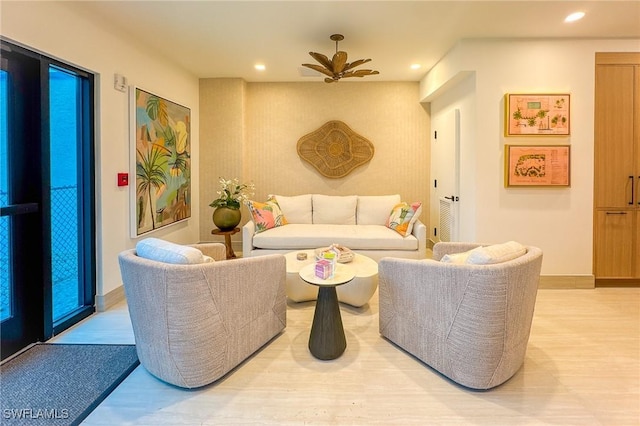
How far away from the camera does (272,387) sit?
Answer: 80.8 inches

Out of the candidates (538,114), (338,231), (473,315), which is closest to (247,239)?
(338,231)

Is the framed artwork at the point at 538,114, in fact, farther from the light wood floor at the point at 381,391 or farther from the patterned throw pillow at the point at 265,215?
the patterned throw pillow at the point at 265,215

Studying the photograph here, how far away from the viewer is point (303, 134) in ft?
18.4

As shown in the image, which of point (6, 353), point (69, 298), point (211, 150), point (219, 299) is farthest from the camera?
point (211, 150)

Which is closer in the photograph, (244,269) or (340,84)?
(244,269)

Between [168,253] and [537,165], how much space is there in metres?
3.62

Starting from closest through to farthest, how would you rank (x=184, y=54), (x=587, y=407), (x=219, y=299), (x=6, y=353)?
(x=587, y=407) → (x=219, y=299) → (x=6, y=353) → (x=184, y=54)

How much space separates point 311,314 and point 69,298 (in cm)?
209

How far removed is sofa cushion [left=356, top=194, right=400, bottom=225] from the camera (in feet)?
16.1

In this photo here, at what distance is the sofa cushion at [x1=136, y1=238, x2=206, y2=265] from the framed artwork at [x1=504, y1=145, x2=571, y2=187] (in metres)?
3.21

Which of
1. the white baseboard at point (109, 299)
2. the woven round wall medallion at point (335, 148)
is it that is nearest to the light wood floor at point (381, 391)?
the white baseboard at point (109, 299)

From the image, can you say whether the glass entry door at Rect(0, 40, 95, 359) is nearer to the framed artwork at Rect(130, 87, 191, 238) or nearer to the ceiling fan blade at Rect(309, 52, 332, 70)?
the framed artwork at Rect(130, 87, 191, 238)

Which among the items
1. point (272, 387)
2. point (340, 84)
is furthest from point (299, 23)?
point (272, 387)

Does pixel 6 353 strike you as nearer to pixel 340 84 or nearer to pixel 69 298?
pixel 69 298
